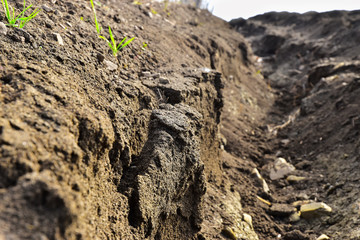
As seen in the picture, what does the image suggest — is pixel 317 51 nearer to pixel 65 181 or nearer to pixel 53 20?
pixel 53 20

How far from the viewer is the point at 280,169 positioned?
3.58 metres

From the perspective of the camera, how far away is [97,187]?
1184mm

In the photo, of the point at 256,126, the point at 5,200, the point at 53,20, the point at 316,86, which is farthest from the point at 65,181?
the point at 316,86

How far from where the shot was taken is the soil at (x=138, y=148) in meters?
0.86

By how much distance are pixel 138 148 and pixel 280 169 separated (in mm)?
2535

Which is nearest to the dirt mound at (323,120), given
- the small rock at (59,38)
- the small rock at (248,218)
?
A: the small rock at (248,218)

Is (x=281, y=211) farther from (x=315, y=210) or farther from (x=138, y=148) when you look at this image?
(x=138, y=148)

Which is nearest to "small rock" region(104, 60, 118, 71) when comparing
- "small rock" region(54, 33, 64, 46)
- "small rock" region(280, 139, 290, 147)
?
"small rock" region(54, 33, 64, 46)

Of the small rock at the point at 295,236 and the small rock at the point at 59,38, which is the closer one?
the small rock at the point at 59,38

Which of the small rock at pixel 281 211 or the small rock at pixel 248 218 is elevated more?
the small rock at pixel 281 211

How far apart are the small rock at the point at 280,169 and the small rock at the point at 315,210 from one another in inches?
30.8

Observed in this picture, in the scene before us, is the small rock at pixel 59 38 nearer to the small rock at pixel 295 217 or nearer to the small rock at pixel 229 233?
the small rock at pixel 229 233

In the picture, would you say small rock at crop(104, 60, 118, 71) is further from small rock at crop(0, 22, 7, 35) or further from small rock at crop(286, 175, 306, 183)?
small rock at crop(286, 175, 306, 183)

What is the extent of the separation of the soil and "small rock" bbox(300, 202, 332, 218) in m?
0.05
